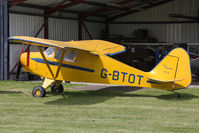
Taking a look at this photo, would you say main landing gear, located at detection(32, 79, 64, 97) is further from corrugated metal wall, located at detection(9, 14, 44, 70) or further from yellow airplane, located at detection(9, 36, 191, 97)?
corrugated metal wall, located at detection(9, 14, 44, 70)

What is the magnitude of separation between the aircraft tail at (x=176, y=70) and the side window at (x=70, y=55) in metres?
2.56

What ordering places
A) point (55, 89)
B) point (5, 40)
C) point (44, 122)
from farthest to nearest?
point (5, 40)
point (55, 89)
point (44, 122)

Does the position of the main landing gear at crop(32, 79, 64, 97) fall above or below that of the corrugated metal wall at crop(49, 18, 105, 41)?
below

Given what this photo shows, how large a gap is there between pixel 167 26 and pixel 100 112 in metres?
18.4

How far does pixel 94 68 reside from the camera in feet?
37.0

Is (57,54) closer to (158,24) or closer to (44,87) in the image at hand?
(44,87)

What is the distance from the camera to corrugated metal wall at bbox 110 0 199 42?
83.0ft

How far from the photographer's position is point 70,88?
14023 millimetres

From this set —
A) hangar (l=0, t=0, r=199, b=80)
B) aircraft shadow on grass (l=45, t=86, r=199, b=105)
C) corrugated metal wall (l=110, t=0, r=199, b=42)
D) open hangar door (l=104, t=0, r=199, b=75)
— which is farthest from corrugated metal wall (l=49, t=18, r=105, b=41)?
aircraft shadow on grass (l=45, t=86, r=199, b=105)

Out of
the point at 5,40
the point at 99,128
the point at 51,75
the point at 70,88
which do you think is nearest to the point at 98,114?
the point at 99,128

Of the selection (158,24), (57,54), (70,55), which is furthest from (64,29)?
(70,55)

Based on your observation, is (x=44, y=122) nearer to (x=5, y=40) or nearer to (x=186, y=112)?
(x=186, y=112)

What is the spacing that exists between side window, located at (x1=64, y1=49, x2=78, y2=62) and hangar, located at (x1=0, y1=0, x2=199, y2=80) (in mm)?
6326

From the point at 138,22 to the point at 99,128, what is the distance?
2024 centimetres
